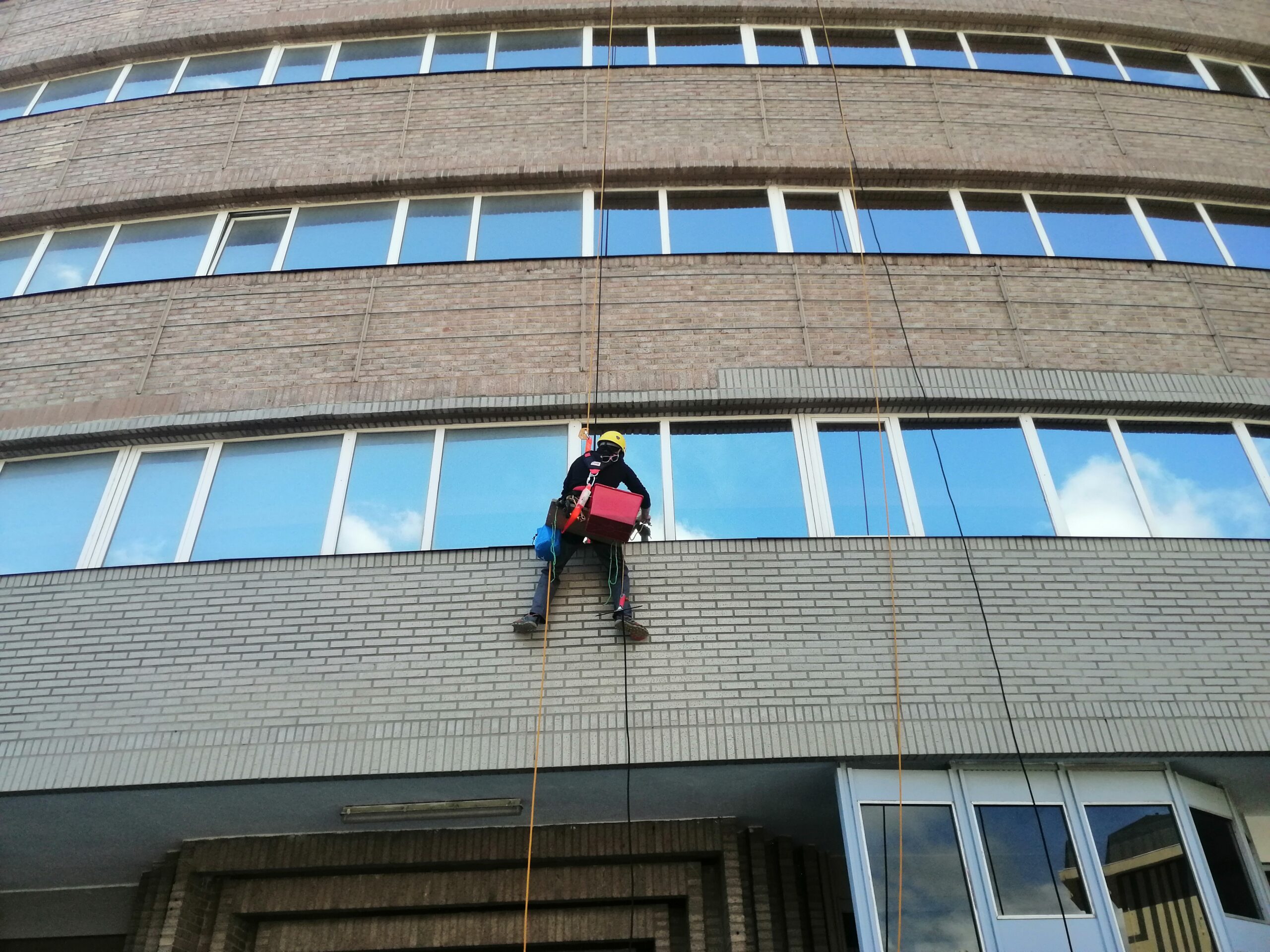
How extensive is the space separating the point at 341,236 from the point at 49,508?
4.10 metres

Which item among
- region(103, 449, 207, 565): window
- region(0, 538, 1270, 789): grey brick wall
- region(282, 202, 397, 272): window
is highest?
region(282, 202, 397, 272): window

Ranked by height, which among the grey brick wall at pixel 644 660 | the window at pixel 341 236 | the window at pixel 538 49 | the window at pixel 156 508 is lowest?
the grey brick wall at pixel 644 660

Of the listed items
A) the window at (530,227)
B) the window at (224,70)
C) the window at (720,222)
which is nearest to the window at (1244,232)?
the window at (720,222)

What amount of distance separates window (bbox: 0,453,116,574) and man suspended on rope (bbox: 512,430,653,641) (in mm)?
4243

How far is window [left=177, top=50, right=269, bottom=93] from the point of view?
12.3 m

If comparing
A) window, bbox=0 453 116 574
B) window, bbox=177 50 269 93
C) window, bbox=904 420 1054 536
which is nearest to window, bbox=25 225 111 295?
window, bbox=0 453 116 574

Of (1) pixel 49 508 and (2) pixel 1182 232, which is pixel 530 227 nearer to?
(1) pixel 49 508

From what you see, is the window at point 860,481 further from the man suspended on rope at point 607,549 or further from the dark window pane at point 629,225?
the dark window pane at point 629,225

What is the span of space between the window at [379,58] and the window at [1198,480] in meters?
9.77

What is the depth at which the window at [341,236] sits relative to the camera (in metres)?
10.1

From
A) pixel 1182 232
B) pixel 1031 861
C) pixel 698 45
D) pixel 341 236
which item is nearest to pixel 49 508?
pixel 341 236

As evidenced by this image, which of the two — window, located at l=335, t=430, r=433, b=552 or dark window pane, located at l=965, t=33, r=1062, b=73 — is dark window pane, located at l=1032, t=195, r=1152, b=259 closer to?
dark window pane, located at l=965, t=33, r=1062, b=73

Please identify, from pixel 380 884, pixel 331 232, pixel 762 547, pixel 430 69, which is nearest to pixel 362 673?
pixel 380 884

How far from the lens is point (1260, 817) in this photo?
25.6 feet
